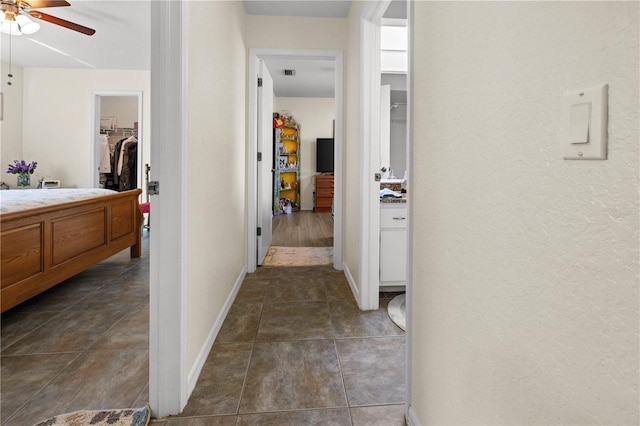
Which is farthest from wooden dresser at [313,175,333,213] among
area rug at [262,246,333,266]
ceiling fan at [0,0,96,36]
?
ceiling fan at [0,0,96,36]

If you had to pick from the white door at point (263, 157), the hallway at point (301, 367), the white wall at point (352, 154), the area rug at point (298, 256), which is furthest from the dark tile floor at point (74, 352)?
the white wall at point (352, 154)

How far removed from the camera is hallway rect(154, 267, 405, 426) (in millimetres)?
1396

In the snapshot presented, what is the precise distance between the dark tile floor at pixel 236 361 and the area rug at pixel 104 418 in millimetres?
53

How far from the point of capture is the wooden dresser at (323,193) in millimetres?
8008

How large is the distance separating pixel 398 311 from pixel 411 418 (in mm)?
1106

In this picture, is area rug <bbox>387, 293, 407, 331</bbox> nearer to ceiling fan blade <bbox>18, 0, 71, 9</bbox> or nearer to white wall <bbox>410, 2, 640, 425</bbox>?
white wall <bbox>410, 2, 640, 425</bbox>

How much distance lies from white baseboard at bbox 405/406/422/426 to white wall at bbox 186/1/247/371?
36.8 inches

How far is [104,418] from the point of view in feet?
4.44

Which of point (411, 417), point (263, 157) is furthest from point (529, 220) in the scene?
point (263, 157)

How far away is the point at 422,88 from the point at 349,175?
6.12 ft

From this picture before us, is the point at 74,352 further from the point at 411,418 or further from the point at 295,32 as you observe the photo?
the point at 295,32

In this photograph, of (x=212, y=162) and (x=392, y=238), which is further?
(x=392, y=238)

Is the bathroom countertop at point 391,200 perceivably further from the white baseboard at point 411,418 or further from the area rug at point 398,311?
the white baseboard at point 411,418

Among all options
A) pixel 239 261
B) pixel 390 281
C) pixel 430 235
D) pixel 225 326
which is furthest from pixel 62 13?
pixel 430 235
